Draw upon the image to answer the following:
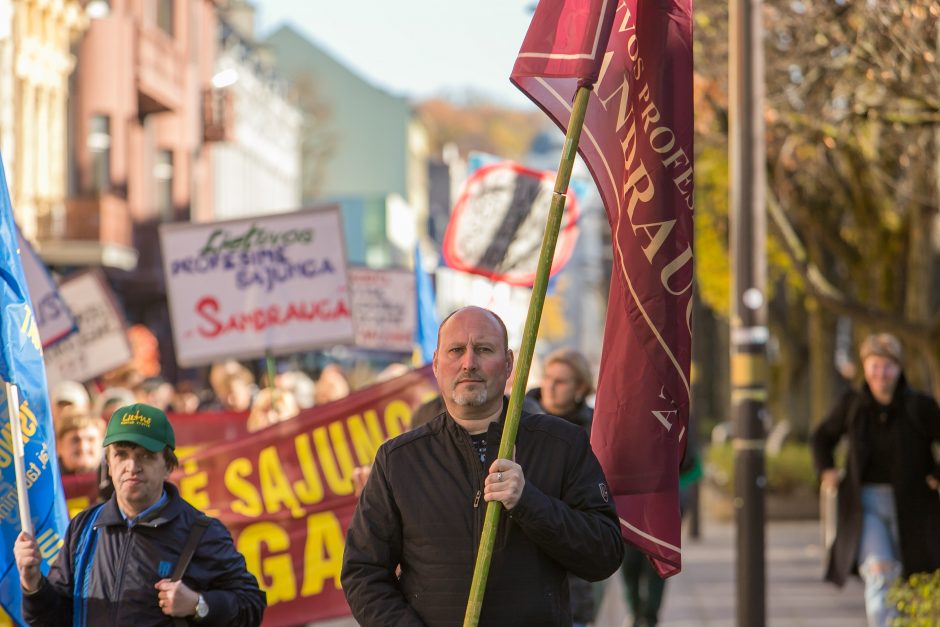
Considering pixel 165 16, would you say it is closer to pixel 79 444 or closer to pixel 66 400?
pixel 66 400

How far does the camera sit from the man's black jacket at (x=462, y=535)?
4988 millimetres

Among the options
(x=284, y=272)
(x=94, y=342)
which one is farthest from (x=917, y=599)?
(x=94, y=342)

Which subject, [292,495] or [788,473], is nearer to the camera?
[292,495]

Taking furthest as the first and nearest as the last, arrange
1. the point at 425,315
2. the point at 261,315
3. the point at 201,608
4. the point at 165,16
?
the point at 165,16
the point at 425,315
the point at 261,315
the point at 201,608

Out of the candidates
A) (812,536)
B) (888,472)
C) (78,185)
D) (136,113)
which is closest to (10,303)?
(888,472)

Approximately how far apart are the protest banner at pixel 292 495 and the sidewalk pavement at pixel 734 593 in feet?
9.02

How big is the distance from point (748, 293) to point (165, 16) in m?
32.6

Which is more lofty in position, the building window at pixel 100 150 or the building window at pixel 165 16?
the building window at pixel 165 16

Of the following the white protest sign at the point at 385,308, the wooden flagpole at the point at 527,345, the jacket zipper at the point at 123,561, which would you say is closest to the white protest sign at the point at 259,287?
the white protest sign at the point at 385,308

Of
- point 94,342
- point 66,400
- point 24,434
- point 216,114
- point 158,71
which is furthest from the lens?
point 216,114

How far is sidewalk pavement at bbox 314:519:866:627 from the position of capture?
1419 centimetres

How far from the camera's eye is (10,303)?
6.75m

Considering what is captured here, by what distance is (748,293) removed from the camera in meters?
11.2

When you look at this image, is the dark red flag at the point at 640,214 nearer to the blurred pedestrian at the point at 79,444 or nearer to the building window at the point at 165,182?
the blurred pedestrian at the point at 79,444
